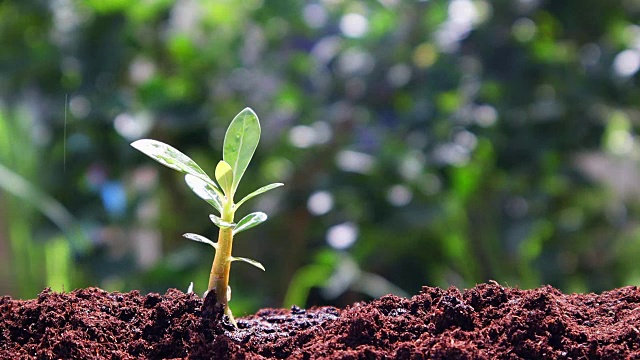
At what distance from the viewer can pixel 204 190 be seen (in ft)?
1.61

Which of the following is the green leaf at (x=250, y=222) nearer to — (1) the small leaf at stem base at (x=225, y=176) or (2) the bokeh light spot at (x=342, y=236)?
(1) the small leaf at stem base at (x=225, y=176)

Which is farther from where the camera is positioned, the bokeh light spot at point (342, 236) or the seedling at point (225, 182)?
the bokeh light spot at point (342, 236)

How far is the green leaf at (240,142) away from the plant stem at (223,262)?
0.02 meters

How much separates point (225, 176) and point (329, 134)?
1.15 m

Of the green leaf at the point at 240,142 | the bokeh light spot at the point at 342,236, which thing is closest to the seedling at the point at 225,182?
the green leaf at the point at 240,142

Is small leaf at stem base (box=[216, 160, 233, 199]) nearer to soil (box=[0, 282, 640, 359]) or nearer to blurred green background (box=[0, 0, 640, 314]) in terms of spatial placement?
soil (box=[0, 282, 640, 359])

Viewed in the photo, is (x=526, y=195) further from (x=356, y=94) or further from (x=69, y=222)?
(x=69, y=222)

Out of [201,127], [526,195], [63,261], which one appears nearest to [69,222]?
[63,261]

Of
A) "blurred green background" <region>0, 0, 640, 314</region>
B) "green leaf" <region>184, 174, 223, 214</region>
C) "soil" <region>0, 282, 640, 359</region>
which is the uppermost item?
"blurred green background" <region>0, 0, 640, 314</region>

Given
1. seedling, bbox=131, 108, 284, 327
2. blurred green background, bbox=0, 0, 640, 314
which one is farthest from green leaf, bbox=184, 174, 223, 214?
blurred green background, bbox=0, 0, 640, 314

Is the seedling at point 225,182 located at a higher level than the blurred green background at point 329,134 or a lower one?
lower

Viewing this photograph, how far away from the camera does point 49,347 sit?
45cm

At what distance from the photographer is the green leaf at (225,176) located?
48 cm

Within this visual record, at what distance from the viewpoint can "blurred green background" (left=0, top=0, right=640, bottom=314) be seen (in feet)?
5.08
